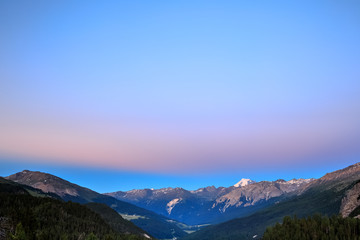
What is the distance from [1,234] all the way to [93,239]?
58.3 meters

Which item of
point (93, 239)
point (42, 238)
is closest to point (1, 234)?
point (42, 238)

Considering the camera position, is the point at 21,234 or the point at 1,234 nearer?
the point at 21,234

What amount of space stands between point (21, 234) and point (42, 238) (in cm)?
1784

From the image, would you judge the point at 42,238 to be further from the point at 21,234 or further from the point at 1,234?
the point at 1,234

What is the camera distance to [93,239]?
197250mm

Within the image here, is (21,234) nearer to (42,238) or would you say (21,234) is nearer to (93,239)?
(42,238)

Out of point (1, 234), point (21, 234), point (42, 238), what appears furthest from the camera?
point (1, 234)

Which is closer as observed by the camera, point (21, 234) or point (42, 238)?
point (21, 234)

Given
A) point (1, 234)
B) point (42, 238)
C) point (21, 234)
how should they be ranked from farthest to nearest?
point (1, 234)
point (42, 238)
point (21, 234)

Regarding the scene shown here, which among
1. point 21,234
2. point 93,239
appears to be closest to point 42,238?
point 21,234

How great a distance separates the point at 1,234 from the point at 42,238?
41.4 meters

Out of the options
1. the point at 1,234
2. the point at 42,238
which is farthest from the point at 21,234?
the point at 1,234

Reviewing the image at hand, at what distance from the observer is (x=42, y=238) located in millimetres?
173125

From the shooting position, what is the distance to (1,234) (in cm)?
19350
